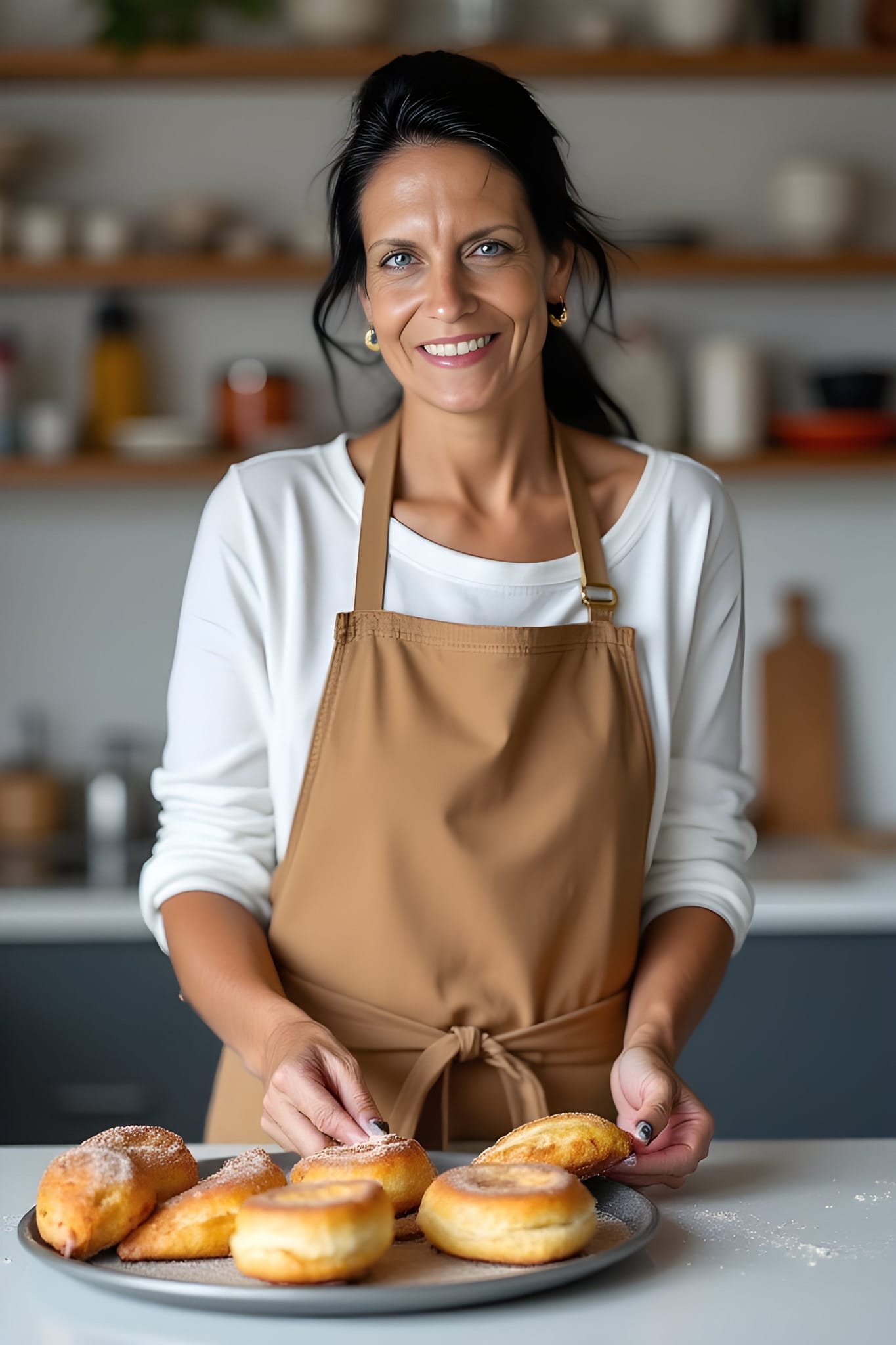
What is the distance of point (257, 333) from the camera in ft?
9.79

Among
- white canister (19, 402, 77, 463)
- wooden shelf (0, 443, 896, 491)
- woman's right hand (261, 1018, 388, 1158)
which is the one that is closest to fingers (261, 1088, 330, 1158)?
woman's right hand (261, 1018, 388, 1158)

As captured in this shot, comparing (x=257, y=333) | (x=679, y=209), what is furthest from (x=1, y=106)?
(x=679, y=209)

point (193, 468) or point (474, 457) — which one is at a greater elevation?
point (474, 457)

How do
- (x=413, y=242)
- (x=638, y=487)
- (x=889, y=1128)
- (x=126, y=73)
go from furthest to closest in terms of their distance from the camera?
Result: (x=126, y=73) < (x=889, y=1128) < (x=638, y=487) < (x=413, y=242)

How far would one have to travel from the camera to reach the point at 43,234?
2.79m

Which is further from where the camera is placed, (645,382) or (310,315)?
(645,382)

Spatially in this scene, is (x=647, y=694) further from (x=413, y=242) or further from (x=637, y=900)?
(x=413, y=242)

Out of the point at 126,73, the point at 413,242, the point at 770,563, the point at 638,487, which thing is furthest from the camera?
the point at 770,563

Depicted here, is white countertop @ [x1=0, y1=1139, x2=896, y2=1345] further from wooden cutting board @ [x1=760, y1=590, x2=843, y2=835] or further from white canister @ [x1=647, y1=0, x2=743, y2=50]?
white canister @ [x1=647, y1=0, x2=743, y2=50]

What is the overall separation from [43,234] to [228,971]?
1962mm

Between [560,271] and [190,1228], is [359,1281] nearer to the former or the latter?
[190,1228]

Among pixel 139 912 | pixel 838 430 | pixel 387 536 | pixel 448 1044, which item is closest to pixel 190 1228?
pixel 448 1044

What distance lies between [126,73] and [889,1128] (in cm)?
225

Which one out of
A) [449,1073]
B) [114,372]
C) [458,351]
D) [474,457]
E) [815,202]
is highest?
[815,202]
